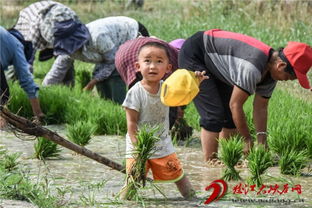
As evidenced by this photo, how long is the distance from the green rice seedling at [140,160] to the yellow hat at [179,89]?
199mm

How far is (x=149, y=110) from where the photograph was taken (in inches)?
171

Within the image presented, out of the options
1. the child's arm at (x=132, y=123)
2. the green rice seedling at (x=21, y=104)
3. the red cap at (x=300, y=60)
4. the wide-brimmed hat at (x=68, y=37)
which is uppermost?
the red cap at (x=300, y=60)

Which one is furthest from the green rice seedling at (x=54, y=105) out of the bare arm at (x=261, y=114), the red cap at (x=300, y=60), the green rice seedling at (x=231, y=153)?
the red cap at (x=300, y=60)

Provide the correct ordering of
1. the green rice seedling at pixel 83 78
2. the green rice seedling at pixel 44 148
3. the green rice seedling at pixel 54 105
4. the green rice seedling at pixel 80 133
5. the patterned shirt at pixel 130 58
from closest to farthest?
the green rice seedling at pixel 44 148, the patterned shirt at pixel 130 58, the green rice seedling at pixel 80 133, the green rice seedling at pixel 54 105, the green rice seedling at pixel 83 78

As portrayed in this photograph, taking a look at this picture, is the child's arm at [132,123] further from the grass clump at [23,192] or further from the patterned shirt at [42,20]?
the patterned shirt at [42,20]

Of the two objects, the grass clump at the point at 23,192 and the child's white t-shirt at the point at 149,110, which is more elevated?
the child's white t-shirt at the point at 149,110

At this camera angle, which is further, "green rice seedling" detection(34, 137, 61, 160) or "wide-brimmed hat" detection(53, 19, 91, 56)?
"wide-brimmed hat" detection(53, 19, 91, 56)

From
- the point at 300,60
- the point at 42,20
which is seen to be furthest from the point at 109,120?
the point at 300,60

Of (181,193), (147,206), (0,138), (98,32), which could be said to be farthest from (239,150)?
(98,32)

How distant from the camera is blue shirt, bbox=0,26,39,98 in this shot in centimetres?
689

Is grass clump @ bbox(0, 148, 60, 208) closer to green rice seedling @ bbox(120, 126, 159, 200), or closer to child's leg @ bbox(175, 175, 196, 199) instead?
green rice seedling @ bbox(120, 126, 159, 200)

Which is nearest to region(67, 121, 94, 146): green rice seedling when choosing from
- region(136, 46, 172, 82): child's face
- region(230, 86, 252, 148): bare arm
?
region(230, 86, 252, 148): bare arm

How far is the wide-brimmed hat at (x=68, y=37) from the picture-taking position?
773cm

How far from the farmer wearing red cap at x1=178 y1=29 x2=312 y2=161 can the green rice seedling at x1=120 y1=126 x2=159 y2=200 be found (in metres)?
1.12
